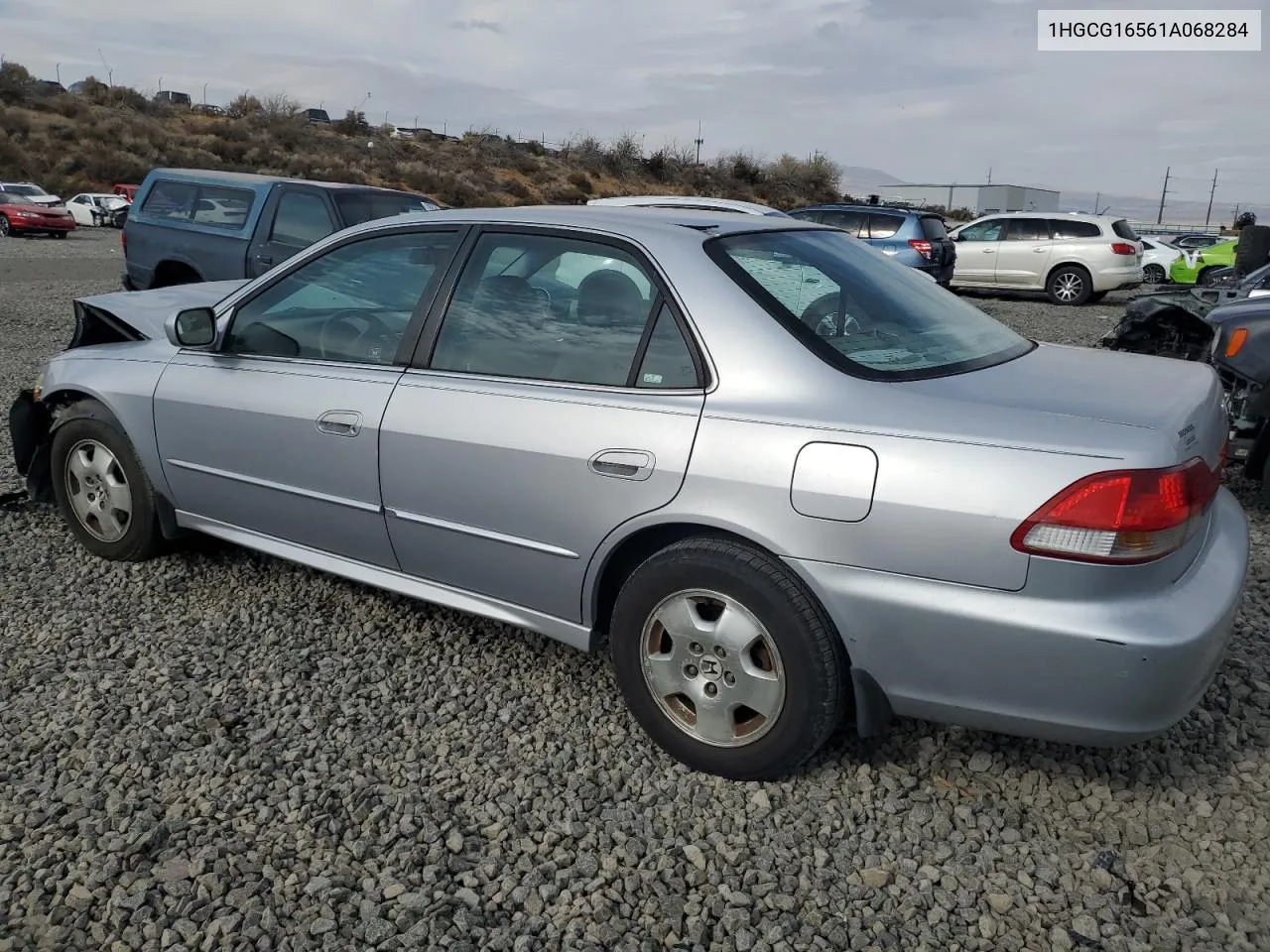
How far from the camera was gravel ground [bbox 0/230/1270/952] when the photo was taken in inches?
92.5

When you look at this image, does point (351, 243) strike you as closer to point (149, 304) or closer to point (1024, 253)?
point (149, 304)

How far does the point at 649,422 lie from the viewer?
2.78 m

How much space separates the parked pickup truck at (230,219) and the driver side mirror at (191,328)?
18.4ft

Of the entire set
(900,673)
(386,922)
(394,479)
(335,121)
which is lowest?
(386,922)

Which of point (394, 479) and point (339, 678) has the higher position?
point (394, 479)

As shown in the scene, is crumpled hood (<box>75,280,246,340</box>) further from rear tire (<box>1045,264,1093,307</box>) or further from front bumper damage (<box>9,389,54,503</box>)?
rear tire (<box>1045,264,1093,307</box>)

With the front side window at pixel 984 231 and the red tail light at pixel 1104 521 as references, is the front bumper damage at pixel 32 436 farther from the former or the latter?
the front side window at pixel 984 231

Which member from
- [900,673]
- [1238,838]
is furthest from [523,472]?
[1238,838]

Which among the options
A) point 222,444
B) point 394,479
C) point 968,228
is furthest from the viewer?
point 968,228

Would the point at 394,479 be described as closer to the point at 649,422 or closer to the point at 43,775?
the point at 649,422

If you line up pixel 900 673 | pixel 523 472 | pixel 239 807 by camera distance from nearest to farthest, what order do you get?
pixel 900 673, pixel 239 807, pixel 523 472

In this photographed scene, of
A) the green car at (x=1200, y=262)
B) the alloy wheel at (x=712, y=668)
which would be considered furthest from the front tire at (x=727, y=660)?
the green car at (x=1200, y=262)

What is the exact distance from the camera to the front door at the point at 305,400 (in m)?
3.40

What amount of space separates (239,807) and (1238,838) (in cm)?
264
